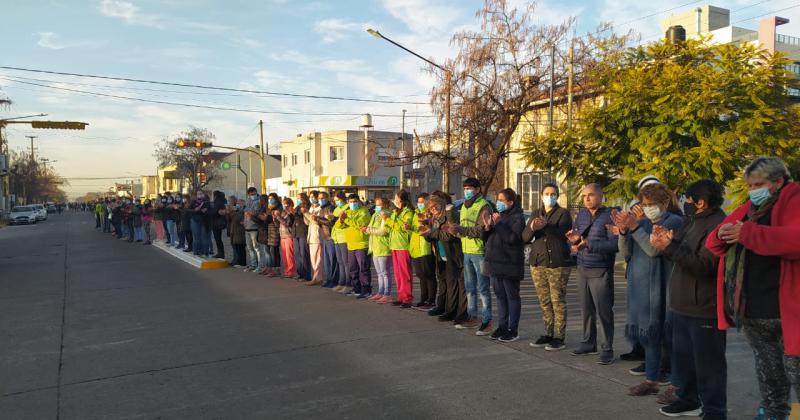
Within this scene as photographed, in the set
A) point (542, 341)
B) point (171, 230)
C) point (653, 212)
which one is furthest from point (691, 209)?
point (171, 230)

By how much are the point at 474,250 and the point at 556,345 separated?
1607 millimetres

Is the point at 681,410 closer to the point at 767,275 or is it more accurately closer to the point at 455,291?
the point at 767,275

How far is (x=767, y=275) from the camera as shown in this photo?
3.51 meters

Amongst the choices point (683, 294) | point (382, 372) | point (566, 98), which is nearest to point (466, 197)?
point (382, 372)

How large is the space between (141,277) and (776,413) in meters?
12.1

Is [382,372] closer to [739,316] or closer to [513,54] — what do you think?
[739,316]

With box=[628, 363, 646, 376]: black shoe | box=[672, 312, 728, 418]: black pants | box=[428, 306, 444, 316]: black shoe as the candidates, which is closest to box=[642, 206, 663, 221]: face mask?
box=[672, 312, 728, 418]: black pants

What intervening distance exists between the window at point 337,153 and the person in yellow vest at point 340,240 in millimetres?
40817

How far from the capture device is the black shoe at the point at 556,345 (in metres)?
6.36

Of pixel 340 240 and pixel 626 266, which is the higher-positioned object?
pixel 626 266

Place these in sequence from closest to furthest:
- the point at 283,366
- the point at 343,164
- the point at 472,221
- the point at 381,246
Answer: the point at 283,366
the point at 472,221
the point at 381,246
the point at 343,164

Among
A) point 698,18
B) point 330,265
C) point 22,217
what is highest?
point 698,18

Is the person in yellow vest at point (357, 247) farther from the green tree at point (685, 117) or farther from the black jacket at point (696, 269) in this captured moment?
the black jacket at point (696, 269)

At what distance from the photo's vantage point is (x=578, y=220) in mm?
5961
